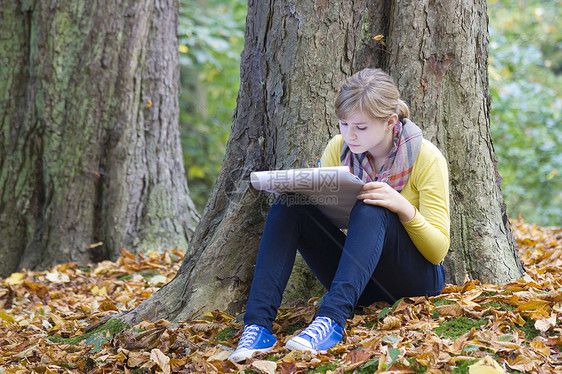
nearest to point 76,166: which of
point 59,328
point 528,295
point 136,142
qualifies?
point 136,142

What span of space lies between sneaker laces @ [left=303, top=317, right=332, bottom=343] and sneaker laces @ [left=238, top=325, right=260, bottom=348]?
234mm

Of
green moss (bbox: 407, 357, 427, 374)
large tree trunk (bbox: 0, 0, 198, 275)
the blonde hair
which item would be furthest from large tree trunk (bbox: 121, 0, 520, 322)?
large tree trunk (bbox: 0, 0, 198, 275)

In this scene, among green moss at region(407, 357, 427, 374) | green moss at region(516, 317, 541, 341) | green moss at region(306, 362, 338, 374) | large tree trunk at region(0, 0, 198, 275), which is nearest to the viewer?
green moss at region(407, 357, 427, 374)

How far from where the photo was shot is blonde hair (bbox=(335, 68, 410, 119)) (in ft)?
8.57

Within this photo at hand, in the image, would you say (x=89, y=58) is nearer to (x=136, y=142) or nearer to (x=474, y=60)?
(x=136, y=142)

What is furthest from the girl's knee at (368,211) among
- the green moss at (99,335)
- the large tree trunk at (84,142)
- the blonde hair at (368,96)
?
the large tree trunk at (84,142)

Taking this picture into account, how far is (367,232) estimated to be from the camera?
7.97 ft

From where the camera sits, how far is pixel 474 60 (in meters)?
3.15

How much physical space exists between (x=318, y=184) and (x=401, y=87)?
0.97 m

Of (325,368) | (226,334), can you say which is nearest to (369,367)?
(325,368)

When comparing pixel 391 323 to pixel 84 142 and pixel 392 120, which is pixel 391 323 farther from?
pixel 84 142

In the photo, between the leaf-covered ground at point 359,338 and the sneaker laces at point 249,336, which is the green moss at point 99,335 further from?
the sneaker laces at point 249,336

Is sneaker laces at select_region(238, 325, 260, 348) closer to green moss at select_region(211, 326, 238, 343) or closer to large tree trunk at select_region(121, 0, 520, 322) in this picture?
green moss at select_region(211, 326, 238, 343)

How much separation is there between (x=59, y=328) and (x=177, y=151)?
218 centimetres
